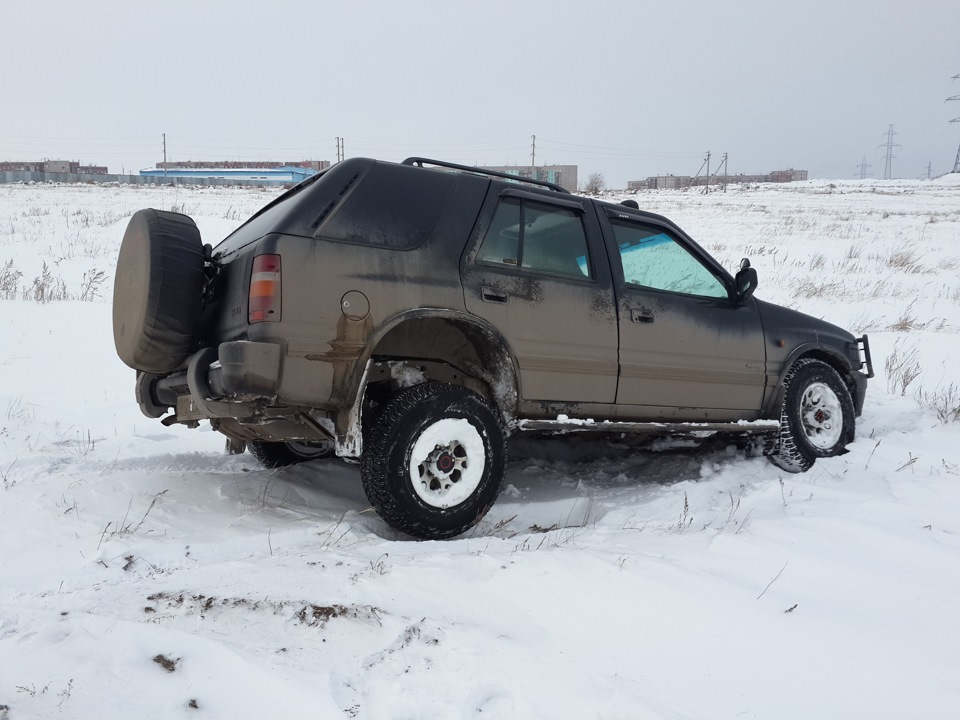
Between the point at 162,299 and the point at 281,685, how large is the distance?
6.38 ft

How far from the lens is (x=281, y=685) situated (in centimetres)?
190

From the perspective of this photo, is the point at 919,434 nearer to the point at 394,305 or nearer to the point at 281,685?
the point at 394,305

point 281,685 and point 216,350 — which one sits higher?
point 216,350

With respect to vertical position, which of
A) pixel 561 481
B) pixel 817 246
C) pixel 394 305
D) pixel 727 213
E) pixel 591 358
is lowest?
pixel 561 481


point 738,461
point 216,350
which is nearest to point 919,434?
point 738,461

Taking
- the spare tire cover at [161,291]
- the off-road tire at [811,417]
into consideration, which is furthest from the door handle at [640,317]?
the spare tire cover at [161,291]

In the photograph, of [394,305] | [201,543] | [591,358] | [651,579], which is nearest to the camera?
[651,579]

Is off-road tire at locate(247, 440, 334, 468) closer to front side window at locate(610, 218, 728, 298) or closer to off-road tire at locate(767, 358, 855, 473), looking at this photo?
front side window at locate(610, 218, 728, 298)

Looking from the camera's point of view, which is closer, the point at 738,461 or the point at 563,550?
the point at 563,550

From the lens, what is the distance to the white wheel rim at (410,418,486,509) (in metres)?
3.31

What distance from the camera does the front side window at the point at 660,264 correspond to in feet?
14.3

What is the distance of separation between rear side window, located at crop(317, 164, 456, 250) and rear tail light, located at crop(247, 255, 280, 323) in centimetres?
29

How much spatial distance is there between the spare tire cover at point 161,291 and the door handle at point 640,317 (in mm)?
2458

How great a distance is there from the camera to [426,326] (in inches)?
142
